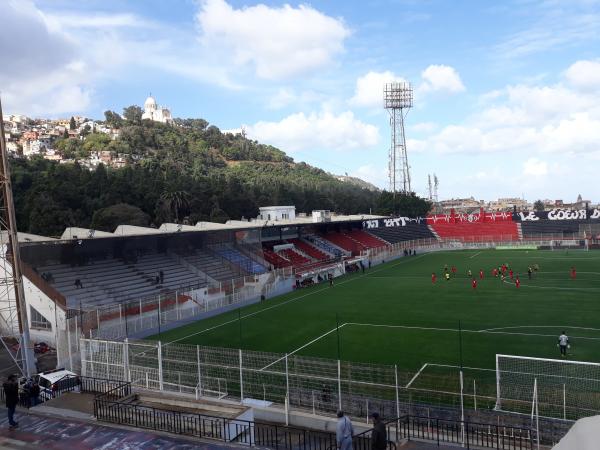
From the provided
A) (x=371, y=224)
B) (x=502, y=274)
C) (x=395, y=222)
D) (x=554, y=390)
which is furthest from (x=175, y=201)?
(x=554, y=390)

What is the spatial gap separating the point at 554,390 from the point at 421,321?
51.0 feet

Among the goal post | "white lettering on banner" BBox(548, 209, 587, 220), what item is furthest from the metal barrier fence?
"white lettering on banner" BBox(548, 209, 587, 220)

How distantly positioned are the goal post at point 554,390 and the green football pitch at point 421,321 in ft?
6.84

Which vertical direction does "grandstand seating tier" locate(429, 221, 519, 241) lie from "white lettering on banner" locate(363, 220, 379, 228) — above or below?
below

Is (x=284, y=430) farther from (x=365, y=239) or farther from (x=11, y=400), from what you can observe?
(x=365, y=239)

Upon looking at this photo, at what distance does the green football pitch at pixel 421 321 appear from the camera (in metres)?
23.1

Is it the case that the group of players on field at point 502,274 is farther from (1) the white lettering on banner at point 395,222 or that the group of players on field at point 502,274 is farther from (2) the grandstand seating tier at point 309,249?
(1) the white lettering on banner at point 395,222

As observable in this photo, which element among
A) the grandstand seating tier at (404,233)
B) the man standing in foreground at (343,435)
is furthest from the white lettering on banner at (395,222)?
the man standing in foreground at (343,435)

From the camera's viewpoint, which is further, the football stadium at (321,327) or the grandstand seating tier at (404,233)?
the grandstand seating tier at (404,233)

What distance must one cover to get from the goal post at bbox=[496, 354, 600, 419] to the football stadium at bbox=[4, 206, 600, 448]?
0.19 ft

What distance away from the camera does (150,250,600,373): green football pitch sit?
2309 cm

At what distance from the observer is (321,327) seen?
29.1m

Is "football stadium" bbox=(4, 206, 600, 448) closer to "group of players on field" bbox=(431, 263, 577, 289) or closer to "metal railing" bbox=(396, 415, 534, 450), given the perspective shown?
"metal railing" bbox=(396, 415, 534, 450)

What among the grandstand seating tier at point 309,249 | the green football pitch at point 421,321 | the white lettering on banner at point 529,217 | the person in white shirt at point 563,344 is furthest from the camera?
the white lettering on banner at point 529,217
